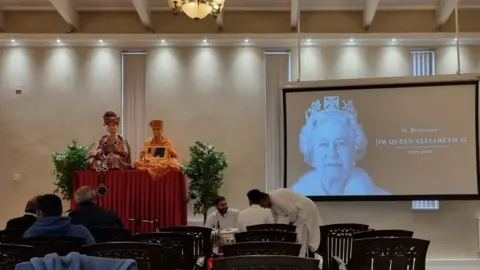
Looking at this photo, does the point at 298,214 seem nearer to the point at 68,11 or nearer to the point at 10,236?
the point at 10,236

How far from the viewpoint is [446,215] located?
9.14m

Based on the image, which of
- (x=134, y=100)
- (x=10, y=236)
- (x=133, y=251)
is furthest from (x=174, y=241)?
(x=134, y=100)

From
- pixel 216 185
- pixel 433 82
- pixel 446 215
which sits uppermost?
pixel 433 82

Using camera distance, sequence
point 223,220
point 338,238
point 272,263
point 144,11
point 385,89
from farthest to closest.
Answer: point 144,11
point 385,89
point 223,220
point 338,238
point 272,263

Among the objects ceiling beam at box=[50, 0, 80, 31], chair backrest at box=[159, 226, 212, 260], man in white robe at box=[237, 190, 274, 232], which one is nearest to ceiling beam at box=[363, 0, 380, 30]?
man in white robe at box=[237, 190, 274, 232]

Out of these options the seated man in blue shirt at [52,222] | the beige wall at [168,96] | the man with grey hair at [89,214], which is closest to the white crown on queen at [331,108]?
the beige wall at [168,96]

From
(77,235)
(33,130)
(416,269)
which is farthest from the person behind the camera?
(33,130)

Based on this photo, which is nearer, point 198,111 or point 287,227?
point 287,227

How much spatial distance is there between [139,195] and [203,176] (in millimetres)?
1046

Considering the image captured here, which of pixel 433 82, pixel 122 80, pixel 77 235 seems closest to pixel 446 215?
pixel 433 82

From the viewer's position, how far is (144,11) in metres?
8.88

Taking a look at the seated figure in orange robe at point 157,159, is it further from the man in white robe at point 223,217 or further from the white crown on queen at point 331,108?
the white crown on queen at point 331,108

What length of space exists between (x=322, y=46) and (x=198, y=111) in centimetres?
249

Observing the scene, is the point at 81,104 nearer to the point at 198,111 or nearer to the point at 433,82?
the point at 198,111
